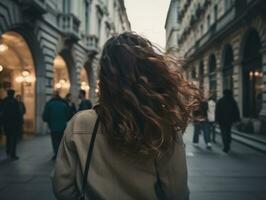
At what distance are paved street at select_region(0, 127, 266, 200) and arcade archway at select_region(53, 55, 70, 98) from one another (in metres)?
10.9

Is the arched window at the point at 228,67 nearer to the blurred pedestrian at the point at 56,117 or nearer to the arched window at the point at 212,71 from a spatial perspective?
the arched window at the point at 212,71

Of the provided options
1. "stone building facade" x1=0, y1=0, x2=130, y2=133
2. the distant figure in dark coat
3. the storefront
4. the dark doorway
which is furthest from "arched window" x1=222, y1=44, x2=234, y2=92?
the storefront

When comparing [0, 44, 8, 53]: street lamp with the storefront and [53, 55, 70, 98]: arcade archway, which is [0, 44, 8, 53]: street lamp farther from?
the storefront

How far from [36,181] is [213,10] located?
22.4 meters

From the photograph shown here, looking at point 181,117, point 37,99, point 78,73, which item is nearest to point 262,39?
point 37,99

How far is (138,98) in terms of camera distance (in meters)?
1.72

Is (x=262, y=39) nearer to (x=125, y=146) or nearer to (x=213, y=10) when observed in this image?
(x=213, y=10)

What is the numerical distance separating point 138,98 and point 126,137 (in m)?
0.19

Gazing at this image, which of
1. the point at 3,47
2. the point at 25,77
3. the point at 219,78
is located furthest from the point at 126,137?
the point at 219,78

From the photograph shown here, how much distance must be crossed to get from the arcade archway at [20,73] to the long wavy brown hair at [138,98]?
47.0 ft

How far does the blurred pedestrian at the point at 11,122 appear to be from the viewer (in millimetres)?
9352

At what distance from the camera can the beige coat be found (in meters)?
1.71

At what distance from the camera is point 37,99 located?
16422 millimetres

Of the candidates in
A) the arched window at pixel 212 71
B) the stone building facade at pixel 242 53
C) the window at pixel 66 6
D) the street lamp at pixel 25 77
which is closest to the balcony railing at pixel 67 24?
the window at pixel 66 6
